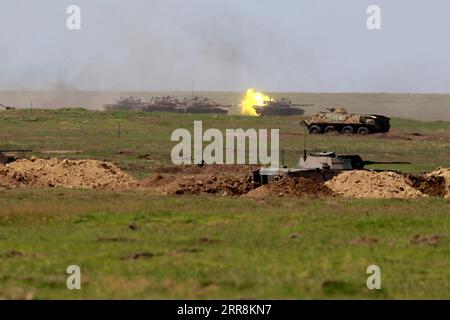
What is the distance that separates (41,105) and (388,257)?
125513 millimetres

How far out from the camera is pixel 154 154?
207 ft

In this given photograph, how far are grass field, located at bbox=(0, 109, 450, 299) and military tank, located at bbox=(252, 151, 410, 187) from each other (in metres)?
4.33

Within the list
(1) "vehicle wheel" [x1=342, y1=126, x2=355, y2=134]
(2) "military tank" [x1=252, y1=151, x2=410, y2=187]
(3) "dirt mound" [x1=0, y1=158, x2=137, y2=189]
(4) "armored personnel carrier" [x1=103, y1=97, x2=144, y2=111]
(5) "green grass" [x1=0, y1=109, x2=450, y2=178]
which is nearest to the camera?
(2) "military tank" [x1=252, y1=151, x2=410, y2=187]

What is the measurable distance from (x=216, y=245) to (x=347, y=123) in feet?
190

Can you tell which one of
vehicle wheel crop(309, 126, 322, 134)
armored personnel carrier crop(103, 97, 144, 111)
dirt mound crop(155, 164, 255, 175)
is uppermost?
dirt mound crop(155, 164, 255, 175)

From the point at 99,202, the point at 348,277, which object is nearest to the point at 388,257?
the point at 348,277

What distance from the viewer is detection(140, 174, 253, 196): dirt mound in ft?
134

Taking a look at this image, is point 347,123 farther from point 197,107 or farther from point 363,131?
point 197,107

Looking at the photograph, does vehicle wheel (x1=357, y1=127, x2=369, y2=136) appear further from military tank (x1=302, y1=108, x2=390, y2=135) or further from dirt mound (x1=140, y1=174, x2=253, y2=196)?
dirt mound (x1=140, y1=174, x2=253, y2=196)

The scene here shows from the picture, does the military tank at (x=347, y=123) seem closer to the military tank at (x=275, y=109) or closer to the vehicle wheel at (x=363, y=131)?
the vehicle wheel at (x=363, y=131)

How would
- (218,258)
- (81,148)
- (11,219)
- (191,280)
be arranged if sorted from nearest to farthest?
(191,280)
(218,258)
(11,219)
(81,148)

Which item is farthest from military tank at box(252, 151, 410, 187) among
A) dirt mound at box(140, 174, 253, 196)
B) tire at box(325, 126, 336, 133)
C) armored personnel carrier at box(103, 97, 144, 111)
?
armored personnel carrier at box(103, 97, 144, 111)

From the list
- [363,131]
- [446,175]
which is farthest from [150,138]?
[446,175]
